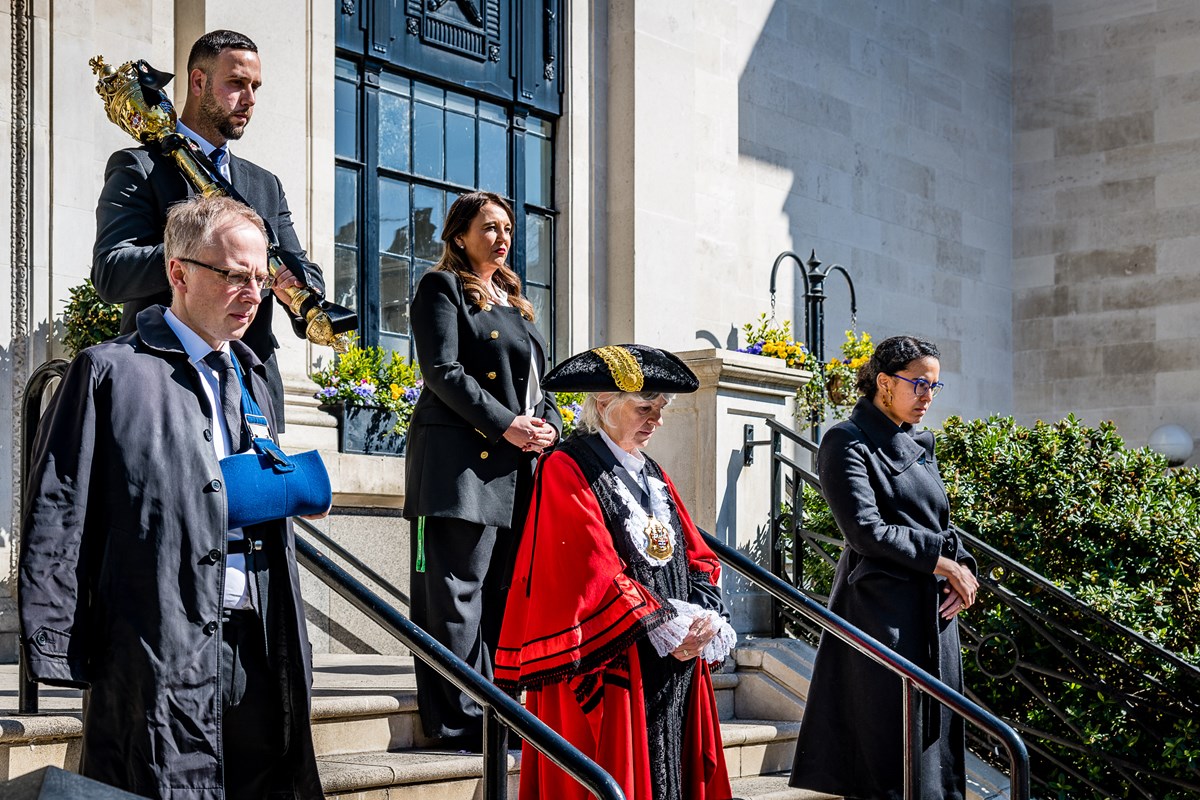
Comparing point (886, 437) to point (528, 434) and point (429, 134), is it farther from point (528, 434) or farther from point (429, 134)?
point (429, 134)

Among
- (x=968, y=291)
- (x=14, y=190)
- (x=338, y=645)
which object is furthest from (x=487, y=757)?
(x=968, y=291)

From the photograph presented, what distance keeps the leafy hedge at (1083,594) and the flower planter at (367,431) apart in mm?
2199

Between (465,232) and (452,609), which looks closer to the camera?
(452,609)

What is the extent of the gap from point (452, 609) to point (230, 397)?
6.21ft

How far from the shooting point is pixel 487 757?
366cm

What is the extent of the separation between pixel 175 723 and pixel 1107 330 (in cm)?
1323

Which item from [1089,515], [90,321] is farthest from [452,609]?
[1089,515]

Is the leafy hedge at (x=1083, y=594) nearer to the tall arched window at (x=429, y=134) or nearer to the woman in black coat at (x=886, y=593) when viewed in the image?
the woman in black coat at (x=886, y=593)

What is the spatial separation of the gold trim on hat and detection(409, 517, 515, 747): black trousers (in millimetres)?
875

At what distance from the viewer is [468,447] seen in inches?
201

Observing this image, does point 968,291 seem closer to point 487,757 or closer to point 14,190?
point 14,190

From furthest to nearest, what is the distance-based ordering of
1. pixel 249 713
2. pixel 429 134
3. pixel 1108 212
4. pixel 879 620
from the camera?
pixel 1108 212 < pixel 429 134 < pixel 879 620 < pixel 249 713

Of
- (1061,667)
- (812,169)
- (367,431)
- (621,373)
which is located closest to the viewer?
(621,373)

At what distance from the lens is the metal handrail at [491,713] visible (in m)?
3.38
